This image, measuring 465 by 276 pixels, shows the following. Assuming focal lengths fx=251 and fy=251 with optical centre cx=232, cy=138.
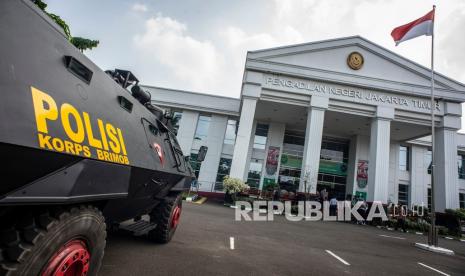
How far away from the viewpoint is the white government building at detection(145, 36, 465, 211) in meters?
18.9

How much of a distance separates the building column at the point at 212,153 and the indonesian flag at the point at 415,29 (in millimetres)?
15585

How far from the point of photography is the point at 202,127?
25.4 meters

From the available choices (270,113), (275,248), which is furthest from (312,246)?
(270,113)

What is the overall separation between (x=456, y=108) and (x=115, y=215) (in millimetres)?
25687

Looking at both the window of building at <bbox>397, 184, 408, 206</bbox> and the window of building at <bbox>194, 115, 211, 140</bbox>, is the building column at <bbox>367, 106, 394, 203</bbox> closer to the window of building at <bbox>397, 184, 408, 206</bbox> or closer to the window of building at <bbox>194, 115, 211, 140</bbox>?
the window of building at <bbox>397, 184, 408, 206</bbox>

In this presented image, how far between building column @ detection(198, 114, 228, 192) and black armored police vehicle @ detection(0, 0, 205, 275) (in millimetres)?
21592

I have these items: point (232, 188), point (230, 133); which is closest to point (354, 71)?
point (230, 133)

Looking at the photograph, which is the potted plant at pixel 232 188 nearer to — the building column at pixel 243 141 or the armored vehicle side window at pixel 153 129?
the building column at pixel 243 141

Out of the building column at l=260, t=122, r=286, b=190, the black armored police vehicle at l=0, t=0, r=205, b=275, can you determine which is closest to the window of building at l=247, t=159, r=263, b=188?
the building column at l=260, t=122, r=286, b=190

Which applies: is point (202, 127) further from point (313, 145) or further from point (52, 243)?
point (52, 243)

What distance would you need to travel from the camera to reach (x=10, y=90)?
1.34 metres

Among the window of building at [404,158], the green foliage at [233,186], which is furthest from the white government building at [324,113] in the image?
the window of building at [404,158]

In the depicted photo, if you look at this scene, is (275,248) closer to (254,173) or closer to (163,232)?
(163,232)

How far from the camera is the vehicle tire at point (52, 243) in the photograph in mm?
1395
